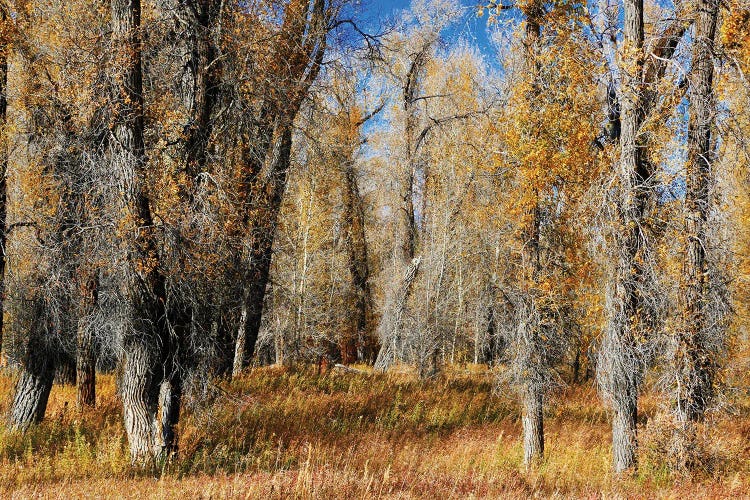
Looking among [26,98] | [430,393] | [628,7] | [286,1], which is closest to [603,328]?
[628,7]

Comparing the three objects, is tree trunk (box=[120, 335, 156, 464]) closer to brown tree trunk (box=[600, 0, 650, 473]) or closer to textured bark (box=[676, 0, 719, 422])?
brown tree trunk (box=[600, 0, 650, 473])

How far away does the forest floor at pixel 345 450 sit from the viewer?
5891 millimetres

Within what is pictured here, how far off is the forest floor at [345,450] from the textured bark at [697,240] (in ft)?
1.63

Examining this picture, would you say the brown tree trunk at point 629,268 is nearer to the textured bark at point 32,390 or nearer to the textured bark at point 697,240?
the textured bark at point 697,240

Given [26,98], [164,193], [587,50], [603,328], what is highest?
[587,50]

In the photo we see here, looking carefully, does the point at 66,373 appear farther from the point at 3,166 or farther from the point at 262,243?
the point at 262,243

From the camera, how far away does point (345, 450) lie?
8.58 m

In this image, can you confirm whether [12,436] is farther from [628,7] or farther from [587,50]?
[628,7]

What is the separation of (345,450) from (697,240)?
589 centimetres

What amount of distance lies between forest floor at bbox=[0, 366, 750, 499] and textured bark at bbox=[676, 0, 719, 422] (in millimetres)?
497

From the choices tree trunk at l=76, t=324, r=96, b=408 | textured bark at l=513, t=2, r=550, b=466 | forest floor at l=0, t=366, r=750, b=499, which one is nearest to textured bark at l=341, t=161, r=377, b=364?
forest floor at l=0, t=366, r=750, b=499

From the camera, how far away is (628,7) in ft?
26.6

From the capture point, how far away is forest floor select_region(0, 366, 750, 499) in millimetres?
5891

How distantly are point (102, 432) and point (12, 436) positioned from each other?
130cm
